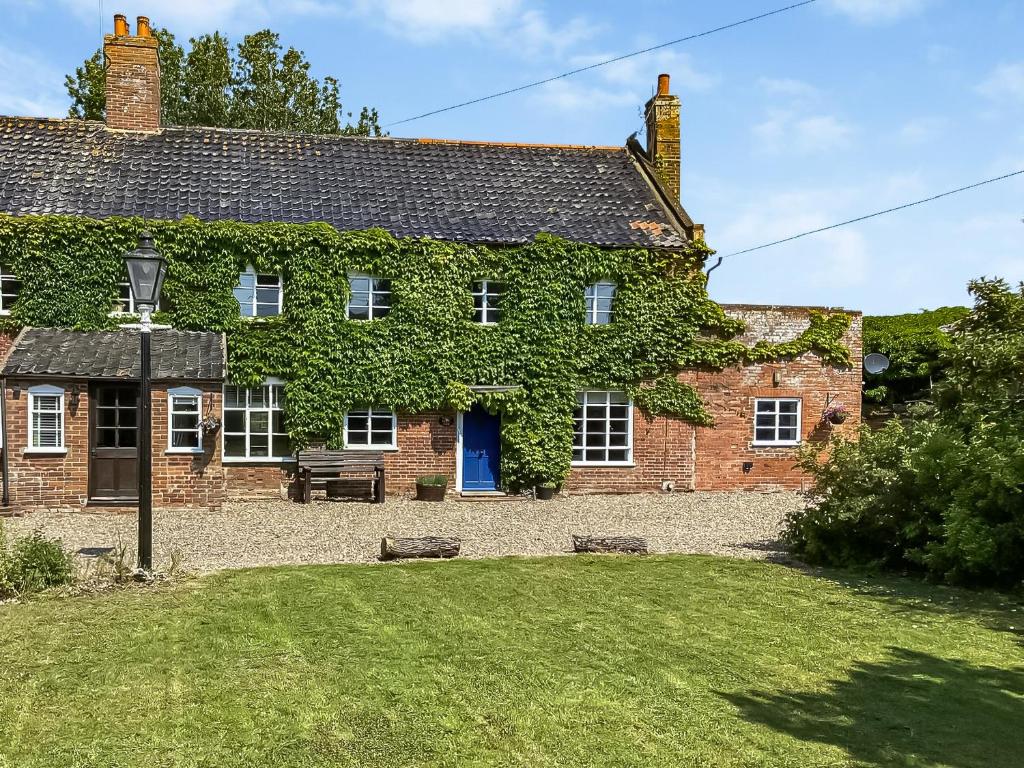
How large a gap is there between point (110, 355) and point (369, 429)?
558cm

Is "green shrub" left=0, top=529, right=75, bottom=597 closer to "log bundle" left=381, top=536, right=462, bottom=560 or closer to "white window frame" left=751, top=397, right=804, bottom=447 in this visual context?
"log bundle" left=381, top=536, right=462, bottom=560

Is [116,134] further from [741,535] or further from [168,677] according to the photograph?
[168,677]

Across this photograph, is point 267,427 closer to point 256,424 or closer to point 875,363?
point 256,424

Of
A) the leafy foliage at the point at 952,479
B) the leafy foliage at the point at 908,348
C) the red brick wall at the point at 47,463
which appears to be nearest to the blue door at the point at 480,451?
the red brick wall at the point at 47,463

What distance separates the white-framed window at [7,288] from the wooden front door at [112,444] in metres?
3.00

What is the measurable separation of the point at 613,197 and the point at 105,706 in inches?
764

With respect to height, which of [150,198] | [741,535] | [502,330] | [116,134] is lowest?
[741,535]

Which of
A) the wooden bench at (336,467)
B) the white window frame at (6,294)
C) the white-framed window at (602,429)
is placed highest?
the white window frame at (6,294)

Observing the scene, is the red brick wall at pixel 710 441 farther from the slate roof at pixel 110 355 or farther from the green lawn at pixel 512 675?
the green lawn at pixel 512 675

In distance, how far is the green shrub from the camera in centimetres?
1002

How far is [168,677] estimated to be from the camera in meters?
7.11

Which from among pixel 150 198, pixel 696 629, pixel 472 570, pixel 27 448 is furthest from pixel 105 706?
pixel 150 198

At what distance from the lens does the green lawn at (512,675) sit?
18.7 feet

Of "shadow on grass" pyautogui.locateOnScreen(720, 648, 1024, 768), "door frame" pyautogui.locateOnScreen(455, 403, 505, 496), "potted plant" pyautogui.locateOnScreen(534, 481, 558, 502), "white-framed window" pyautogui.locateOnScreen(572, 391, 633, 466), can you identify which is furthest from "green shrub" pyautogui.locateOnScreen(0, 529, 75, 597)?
"white-framed window" pyautogui.locateOnScreen(572, 391, 633, 466)
